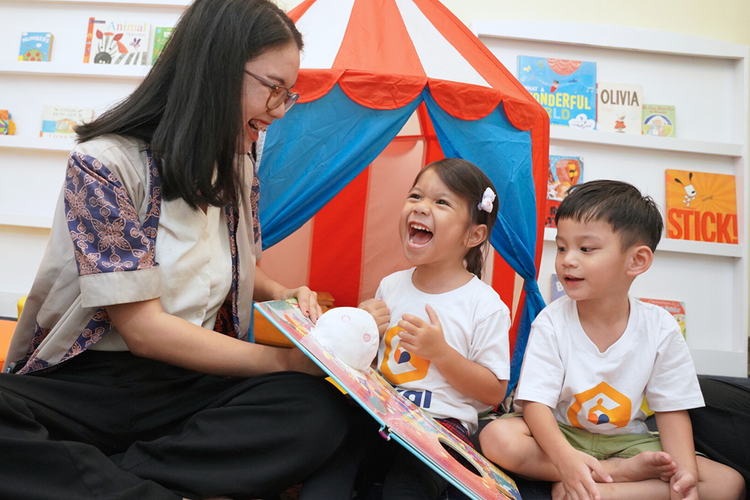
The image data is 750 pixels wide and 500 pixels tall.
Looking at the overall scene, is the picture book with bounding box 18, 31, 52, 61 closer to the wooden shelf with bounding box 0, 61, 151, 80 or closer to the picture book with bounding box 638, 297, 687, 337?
the wooden shelf with bounding box 0, 61, 151, 80

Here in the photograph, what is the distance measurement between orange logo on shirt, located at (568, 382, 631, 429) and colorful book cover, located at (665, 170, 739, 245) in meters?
1.78

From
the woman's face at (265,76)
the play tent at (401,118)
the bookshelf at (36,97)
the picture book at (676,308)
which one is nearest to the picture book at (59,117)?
the bookshelf at (36,97)

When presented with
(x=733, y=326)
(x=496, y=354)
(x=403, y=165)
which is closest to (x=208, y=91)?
(x=496, y=354)

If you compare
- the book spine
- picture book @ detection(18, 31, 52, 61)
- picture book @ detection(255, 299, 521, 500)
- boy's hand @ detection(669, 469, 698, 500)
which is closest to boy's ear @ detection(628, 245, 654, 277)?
boy's hand @ detection(669, 469, 698, 500)

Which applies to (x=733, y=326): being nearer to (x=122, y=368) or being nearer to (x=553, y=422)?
(x=553, y=422)

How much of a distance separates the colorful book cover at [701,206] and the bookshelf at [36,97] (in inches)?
100

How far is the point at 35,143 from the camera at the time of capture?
247 cm

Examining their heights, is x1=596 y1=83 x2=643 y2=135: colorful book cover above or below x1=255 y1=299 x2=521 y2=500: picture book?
above

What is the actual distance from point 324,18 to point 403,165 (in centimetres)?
60

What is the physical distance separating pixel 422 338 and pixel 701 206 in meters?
2.14

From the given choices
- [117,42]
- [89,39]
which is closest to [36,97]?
[89,39]

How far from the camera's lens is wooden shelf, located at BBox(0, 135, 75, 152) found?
8.10ft

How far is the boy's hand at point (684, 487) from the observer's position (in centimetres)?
84

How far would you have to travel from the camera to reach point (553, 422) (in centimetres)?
92
